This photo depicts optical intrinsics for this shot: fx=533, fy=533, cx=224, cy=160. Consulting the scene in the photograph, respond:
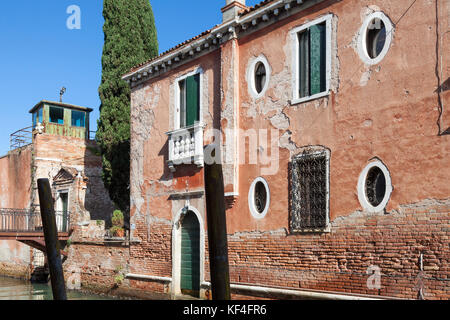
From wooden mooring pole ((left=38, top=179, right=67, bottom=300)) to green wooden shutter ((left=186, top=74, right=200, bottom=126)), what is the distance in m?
7.52

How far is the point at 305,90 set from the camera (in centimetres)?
1018

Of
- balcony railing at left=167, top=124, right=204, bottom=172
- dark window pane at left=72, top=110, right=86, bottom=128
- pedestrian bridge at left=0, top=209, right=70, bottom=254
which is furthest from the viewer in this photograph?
dark window pane at left=72, top=110, right=86, bottom=128

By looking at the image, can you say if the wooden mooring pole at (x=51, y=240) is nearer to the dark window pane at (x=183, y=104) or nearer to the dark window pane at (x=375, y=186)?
the dark window pane at (x=375, y=186)

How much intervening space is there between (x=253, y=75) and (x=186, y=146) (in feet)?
8.54

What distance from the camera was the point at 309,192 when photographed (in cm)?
984

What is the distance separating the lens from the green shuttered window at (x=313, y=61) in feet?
32.4

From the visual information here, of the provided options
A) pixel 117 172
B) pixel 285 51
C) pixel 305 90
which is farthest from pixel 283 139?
pixel 117 172

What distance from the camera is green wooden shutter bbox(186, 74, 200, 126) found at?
13.0 metres

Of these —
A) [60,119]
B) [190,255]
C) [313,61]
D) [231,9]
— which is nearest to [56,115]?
[60,119]

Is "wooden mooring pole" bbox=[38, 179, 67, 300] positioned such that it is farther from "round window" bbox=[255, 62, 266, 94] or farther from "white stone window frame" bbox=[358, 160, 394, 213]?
"round window" bbox=[255, 62, 266, 94]

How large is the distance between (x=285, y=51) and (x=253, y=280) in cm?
464

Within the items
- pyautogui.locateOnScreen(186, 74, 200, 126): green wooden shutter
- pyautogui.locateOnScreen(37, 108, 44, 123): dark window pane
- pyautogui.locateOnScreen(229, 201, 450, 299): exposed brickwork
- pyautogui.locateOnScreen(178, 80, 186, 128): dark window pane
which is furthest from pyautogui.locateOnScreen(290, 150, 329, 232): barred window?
pyautogui.locateOnScreen(37, 108, 44, 123): dark window pane

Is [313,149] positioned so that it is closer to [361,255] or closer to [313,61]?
[313,61]

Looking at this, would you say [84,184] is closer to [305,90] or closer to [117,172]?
[117,172]
